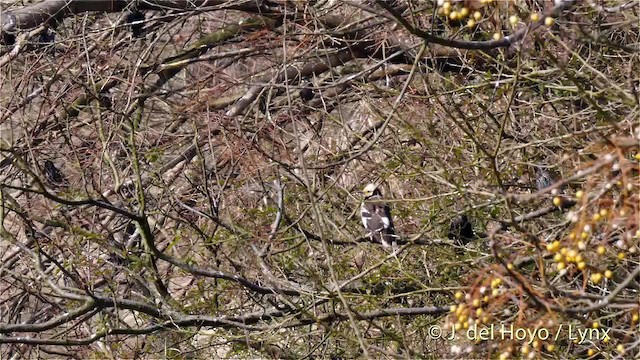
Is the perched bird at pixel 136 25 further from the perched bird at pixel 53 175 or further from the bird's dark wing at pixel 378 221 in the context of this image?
the bird's dark wing at pixel 378 221

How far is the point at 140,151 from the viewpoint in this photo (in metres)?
6.93

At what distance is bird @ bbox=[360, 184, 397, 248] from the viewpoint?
20.2ft

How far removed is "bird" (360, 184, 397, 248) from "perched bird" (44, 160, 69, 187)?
6.69ft

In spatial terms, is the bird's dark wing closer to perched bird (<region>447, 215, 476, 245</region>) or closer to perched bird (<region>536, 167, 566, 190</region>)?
perched bird (<region>447, 215, 476, 245</region>)

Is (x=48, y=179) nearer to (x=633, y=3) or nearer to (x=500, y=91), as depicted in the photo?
(x=500, y=91)

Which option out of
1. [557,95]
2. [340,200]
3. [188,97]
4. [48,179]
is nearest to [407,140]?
[340,200]

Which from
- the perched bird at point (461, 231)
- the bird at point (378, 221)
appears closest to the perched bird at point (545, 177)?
the perched bird at point (461, 231)

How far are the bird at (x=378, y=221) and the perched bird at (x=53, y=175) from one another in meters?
2.04

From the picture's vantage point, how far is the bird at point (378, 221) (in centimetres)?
617

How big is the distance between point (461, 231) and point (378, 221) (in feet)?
1.57

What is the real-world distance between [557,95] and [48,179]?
10.6 feet

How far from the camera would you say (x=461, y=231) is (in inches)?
249

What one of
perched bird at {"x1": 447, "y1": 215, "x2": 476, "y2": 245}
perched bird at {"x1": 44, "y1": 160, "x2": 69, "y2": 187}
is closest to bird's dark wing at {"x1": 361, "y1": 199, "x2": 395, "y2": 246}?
perched bird at {"x1": 447, "y1": 215, "x2": 476, "y2": 245}
